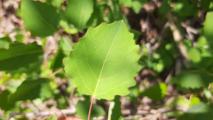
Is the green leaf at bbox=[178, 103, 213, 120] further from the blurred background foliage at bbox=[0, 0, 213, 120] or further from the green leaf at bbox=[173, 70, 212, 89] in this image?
the green leaf at bbox=[173, 70, 212, 89]

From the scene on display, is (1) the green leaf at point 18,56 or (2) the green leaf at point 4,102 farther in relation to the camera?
(2) the green leaf at point 4,102

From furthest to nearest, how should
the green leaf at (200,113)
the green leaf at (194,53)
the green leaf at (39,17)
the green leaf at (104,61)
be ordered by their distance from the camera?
the green leaf at (194,53) → the green leaf at (39,17) → the green leaf at (200,113) → the green leaf at (104,61)

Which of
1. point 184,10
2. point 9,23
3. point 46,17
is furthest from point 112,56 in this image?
point 9,23

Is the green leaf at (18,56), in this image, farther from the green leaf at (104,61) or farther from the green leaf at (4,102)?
the green leaf at (104,61)

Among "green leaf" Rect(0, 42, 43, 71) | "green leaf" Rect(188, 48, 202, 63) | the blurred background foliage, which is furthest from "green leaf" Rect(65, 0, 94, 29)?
"green leaf" Rect(188, 48, 202, 63)

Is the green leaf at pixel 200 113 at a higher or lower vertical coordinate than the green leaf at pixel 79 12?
lower

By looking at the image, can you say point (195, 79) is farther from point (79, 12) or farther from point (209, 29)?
point (79, 12)

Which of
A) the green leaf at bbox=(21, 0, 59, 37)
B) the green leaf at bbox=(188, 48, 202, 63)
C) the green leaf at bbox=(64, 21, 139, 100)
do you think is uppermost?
the green leaf at bbox=(188, 48, 202, 63)

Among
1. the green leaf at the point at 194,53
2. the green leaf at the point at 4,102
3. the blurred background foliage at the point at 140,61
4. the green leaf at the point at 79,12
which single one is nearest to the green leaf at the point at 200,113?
the blurred background foliage at the point at 140,61
